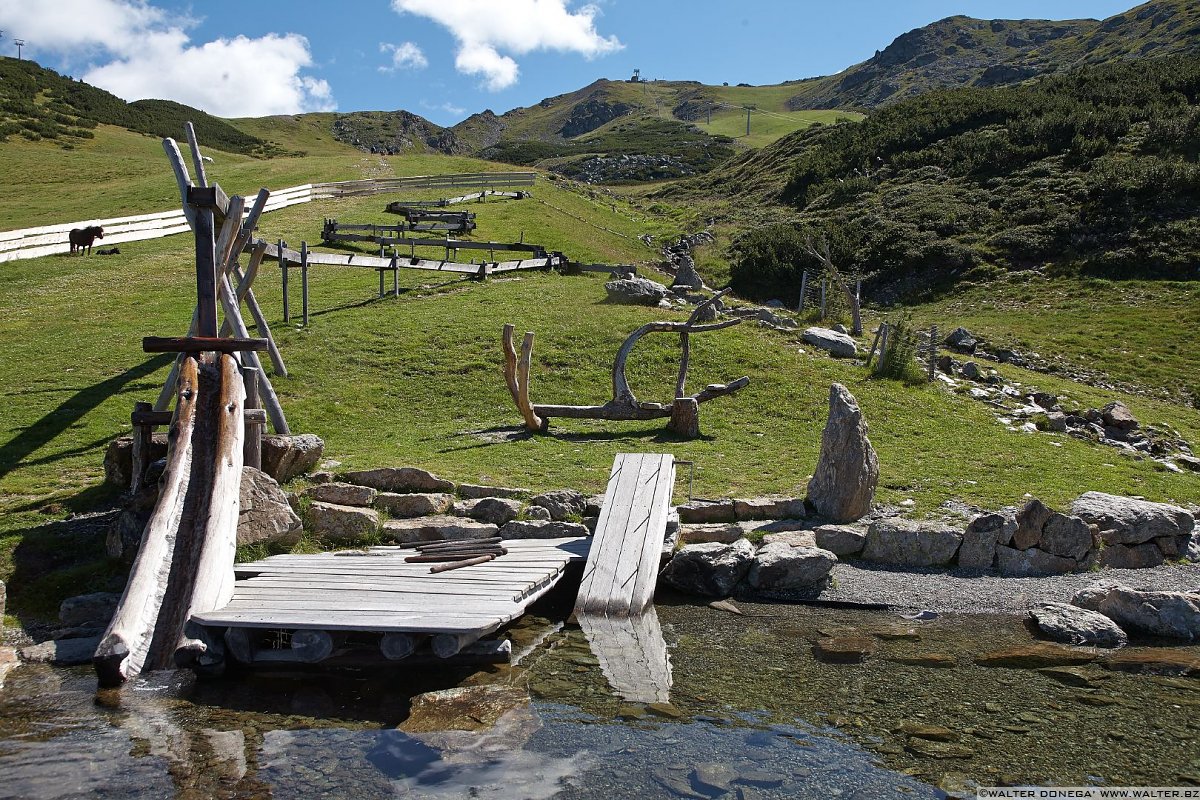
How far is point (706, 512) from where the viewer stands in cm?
1274

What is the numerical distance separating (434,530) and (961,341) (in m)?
20.1

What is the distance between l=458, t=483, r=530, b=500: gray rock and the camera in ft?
41.9

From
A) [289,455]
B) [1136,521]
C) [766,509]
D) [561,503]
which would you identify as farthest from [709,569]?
[1136,521]

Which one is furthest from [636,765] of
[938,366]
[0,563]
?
[938,366]

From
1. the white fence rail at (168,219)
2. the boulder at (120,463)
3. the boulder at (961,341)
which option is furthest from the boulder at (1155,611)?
the white fence rail at (168,219)

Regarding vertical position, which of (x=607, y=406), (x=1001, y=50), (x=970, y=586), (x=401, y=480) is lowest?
(x=970, y=586)

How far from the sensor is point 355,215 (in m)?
44.0

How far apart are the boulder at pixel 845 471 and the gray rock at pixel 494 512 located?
4.42m

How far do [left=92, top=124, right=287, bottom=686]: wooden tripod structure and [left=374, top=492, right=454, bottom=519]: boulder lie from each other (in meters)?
2.05

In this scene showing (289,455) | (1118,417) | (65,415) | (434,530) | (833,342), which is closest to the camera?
(434,530)

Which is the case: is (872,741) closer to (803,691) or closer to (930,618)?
(803,691)

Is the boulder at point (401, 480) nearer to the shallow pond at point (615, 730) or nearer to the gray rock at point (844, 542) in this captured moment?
the shallow pond at point (615, 730)

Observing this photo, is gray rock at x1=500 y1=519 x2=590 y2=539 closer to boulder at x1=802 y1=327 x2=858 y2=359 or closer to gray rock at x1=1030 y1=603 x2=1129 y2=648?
gray rock at x1=1030 y1=603 x2=1129 y2=648

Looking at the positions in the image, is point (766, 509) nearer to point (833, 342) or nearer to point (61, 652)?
point (61, 652)
